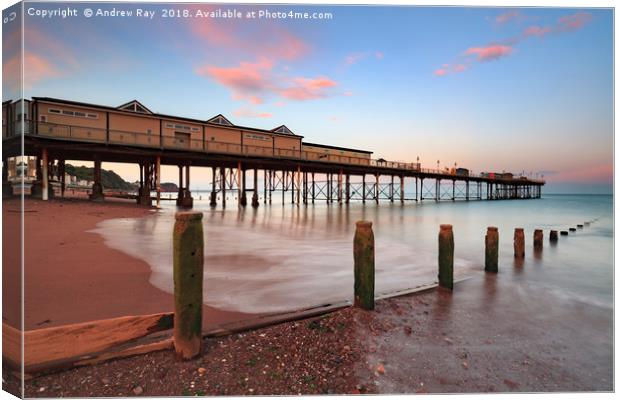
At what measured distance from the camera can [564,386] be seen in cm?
367

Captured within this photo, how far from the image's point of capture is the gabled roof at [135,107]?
2514 centimetres

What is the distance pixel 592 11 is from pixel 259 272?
674 centimetres

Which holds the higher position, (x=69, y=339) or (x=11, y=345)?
(x=69, y=339)

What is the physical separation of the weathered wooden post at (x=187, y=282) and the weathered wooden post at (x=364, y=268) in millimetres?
2338

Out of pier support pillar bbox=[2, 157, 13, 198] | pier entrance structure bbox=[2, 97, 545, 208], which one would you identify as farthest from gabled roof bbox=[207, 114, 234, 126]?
pier support pillar bbox=[2, 157, 13, 198]

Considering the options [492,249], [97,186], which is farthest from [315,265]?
[97,186]

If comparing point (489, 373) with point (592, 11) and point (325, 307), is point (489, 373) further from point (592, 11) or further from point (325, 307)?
point (592, 11)

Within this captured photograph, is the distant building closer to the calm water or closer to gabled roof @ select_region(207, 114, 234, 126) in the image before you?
gabled roof @ select_region(207, 114, 234, 126)

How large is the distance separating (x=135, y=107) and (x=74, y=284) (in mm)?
23131

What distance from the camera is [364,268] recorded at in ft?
16.6

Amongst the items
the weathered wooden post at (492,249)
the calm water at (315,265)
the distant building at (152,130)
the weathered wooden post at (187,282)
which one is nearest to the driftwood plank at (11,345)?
the weathered wooden post at (187,282)

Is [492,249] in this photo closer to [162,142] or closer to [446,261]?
[446,261]

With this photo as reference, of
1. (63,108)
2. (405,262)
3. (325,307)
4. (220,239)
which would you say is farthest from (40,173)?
(325,307)

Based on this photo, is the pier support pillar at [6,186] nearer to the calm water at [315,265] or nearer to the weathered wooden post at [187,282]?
the weathered wooden post at [187,282]
